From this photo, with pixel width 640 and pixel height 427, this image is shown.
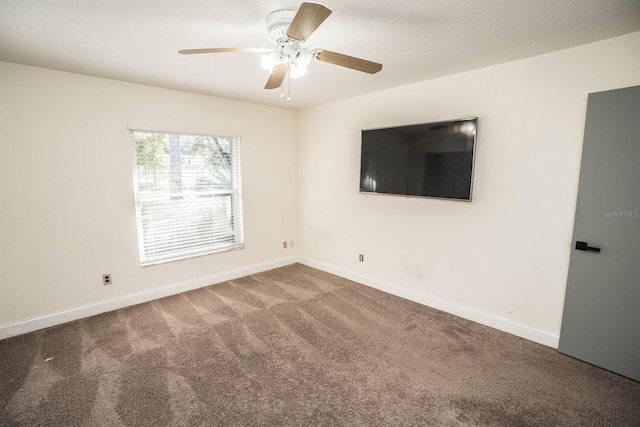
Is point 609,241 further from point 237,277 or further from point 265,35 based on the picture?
point 237,277

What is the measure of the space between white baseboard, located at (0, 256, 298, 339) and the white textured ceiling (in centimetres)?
233

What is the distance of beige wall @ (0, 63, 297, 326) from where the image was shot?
2.55 m

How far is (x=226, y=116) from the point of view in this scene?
3785 mm

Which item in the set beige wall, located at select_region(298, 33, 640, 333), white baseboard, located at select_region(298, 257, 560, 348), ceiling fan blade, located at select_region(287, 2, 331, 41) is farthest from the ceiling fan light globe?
white baseboard, located at select_region(298, 257, 560, 348)

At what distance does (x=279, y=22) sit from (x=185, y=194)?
2456mm

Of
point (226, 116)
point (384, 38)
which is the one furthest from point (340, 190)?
point (384, 38)

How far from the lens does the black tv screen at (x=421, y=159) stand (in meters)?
2.72

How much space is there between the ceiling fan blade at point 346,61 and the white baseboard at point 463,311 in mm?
2492

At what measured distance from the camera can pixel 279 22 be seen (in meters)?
1.72

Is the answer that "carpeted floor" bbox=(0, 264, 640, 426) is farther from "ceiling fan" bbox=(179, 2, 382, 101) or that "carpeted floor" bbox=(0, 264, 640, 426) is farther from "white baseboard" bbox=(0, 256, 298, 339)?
"ceiling fan" bbox=(179, 2, 382, 101)

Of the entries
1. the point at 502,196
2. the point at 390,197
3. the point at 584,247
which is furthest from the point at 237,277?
the point at 584,247

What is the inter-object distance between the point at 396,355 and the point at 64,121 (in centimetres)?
373

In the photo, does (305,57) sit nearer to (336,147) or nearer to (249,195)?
(336,147)

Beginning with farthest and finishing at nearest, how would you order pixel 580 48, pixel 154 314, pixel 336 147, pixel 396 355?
pixel 336 147
pixel 154 314
pixel 396 355
pixel 580 48
